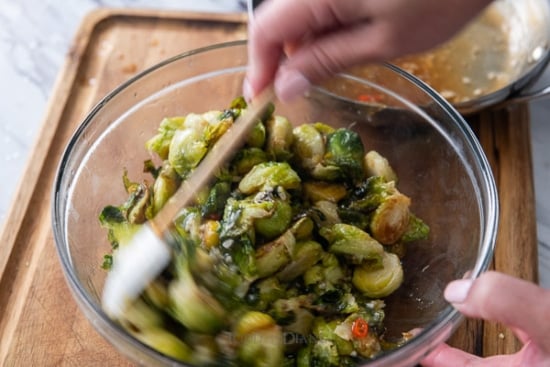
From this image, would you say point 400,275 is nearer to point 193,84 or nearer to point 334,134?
point 334,134

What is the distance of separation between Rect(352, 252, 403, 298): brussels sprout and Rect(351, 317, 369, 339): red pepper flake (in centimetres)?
10

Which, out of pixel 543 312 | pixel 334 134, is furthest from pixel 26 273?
pixel 543 312

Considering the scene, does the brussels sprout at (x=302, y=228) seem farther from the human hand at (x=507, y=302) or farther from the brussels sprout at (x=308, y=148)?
the human hand at (x=507, y=302)

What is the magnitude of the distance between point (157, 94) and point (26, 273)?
24.2 inches

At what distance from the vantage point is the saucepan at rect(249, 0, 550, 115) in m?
2.35

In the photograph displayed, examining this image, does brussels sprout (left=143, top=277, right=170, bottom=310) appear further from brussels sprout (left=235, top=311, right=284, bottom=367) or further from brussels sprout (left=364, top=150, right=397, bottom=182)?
brussels sprout (left=364, top=150, right=397, bottom=182)

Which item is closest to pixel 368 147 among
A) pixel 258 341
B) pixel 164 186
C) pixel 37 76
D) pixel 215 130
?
pixel 215 130

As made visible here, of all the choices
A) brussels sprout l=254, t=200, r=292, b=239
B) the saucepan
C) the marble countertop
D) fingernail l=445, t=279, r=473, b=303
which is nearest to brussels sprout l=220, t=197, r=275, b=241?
brussels sprout l=254, t=200, r=292, b=239

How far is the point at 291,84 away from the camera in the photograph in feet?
4.31

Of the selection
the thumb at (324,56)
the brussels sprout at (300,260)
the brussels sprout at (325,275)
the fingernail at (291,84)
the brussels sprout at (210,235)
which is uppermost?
the thumb at (324,56)

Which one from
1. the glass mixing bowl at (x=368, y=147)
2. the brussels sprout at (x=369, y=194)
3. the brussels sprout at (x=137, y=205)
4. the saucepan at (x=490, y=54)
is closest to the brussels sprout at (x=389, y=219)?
the brussels sprout at (x=369, y=194)

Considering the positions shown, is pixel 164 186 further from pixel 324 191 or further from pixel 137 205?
pixel 324 191

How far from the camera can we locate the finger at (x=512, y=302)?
122cm

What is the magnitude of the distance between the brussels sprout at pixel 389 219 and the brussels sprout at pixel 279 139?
287mm
